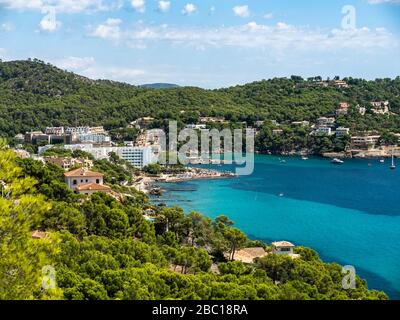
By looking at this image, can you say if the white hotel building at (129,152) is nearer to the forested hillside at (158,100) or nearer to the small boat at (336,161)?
the forested hillside at (158,100)

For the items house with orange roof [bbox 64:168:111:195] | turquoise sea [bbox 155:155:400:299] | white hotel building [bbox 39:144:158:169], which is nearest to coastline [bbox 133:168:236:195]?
turquoise sea [bbox 155:155:400:299]

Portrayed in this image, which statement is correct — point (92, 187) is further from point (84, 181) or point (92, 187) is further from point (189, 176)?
point (189, 176)

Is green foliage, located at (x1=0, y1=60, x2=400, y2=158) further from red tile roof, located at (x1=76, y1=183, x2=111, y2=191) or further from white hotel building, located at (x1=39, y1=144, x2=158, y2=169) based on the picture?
red tile roof, located at (x1=76, y1=183, x2=111, y2=191)

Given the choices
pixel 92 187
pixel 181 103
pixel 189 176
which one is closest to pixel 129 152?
pixel 189 176

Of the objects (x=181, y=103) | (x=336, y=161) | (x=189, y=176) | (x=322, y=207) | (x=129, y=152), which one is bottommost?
(x=322, y=207)

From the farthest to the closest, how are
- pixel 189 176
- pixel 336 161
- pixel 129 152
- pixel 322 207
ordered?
pixel 336 161 < pixel 129 152 < pixel 189 176 < pixel 322 207

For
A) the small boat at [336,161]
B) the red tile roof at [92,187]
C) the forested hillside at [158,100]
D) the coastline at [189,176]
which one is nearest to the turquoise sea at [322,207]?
the coastline at [189,176]

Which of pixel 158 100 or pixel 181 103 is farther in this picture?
pixel 181 103
